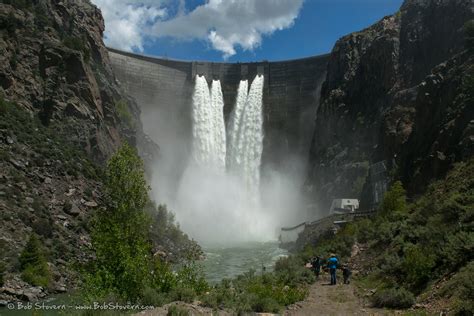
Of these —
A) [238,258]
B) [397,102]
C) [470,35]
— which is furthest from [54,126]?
[470,35]

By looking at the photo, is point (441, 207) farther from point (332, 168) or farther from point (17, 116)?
point (332, 168)

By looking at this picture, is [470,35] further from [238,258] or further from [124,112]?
[124,112]

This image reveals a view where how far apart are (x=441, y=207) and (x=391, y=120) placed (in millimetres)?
25875

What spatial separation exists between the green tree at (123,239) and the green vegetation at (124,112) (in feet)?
113

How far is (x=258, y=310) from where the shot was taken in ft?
42.2

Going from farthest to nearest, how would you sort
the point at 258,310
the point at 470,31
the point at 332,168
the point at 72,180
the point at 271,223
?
the point at 271,223 → the point at 332,168 → the point at 470,31 → the point at 72,180 → the point at 258,310

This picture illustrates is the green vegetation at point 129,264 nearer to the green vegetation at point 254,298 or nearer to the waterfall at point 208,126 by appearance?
the green vegetation at point 254,298

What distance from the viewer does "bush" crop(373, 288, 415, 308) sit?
1293cm

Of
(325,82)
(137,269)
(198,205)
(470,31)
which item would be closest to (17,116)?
(137,269)

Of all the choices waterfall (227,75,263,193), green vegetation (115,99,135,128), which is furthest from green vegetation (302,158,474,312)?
waterfall (227,75,263,193)

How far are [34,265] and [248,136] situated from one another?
45885mm

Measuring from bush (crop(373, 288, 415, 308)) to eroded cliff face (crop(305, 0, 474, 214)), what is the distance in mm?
16713

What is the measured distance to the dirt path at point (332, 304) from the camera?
44.2ft

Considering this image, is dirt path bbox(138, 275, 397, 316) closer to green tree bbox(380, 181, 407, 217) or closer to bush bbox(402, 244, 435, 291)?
bush bbox(402, 244, 435, 291)
